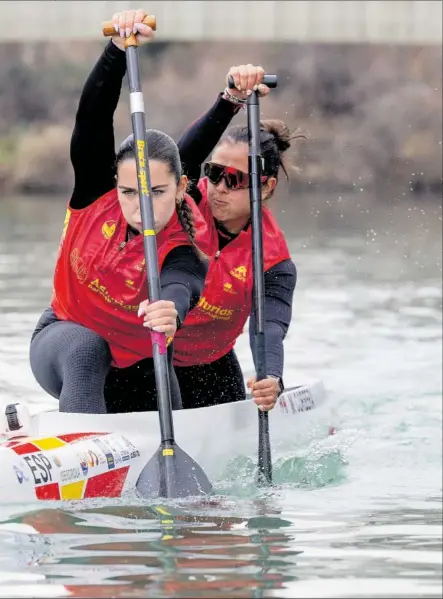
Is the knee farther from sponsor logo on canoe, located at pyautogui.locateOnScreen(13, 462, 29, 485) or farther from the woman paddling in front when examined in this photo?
sponsor logo on canoe, located at pyautogui.locateOnScreen(13, 462, 29, 485)

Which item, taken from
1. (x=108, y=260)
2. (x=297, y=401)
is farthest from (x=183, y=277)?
(x=297, y=401)

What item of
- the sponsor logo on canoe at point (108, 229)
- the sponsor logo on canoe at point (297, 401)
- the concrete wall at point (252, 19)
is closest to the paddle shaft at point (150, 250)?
the sponsor logo on canoe at point (108, 229)

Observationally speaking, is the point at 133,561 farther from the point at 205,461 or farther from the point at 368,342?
the point at 368,342

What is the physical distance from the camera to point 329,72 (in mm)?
31109

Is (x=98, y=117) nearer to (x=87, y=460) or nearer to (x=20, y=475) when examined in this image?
(x=87, y=460)

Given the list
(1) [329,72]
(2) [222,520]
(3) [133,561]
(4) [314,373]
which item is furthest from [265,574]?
(1) [329,72]

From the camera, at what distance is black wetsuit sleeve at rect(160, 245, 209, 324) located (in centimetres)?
508

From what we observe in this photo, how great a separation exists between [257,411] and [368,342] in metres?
4.20

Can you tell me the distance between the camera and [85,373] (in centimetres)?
532

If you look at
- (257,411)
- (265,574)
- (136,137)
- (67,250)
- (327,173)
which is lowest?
(265,574)

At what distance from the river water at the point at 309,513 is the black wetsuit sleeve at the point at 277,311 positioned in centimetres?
45

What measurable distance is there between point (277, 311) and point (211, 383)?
0.62 metres

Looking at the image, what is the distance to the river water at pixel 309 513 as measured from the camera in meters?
3.88

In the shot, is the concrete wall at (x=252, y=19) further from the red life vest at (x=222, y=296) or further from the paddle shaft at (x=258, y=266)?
the paddle shaft at (x=258, y=266)
